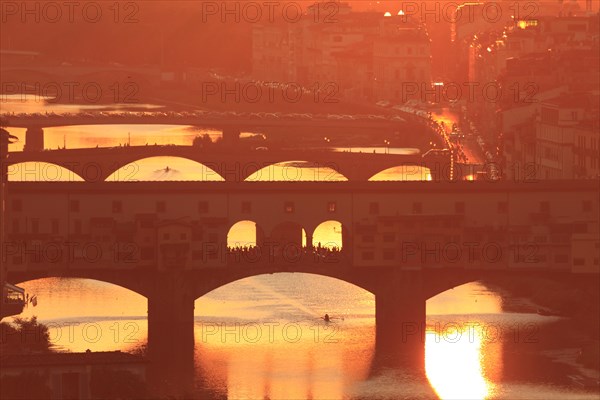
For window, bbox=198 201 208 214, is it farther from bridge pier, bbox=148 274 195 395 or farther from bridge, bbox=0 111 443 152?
bridge, bbox=0 111 443 152

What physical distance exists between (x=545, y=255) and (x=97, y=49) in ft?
268

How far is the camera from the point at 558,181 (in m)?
55.3

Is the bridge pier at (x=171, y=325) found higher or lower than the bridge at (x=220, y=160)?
lower

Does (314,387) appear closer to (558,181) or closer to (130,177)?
(558,181)

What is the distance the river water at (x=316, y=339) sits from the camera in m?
47.4

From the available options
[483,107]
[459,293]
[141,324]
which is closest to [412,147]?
[483,107]

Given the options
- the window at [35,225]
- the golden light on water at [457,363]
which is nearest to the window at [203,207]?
the window at [35,225]

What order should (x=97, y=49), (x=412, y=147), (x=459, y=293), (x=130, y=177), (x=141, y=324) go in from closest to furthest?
(x=141, y=324) < (x=459, y=293) < (x=130, y=177) < (x=412, y=147) < (x=97, y=49)

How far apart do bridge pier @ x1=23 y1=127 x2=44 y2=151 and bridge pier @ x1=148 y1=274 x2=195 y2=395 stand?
94.1ft

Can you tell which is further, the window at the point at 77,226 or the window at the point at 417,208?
the window at the point at 417,208

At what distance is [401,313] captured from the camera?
52.3 meters

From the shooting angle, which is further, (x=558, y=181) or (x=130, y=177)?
(x=130, y=177)

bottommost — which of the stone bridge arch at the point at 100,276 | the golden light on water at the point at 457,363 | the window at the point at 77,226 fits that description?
the golden light on water at the point at 457,363

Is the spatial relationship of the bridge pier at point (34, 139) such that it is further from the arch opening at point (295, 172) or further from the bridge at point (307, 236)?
the bridge at point (307, 236)
